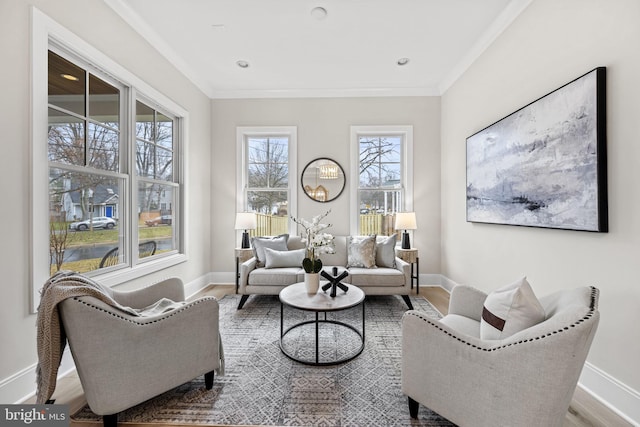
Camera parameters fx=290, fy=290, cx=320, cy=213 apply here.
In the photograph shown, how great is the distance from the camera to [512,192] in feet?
8.32

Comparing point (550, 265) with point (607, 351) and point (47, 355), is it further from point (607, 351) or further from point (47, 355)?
point (47, 355)

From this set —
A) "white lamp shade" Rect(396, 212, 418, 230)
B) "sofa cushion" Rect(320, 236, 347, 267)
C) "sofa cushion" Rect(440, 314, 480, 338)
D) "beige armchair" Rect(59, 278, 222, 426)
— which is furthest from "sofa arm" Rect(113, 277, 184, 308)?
"white lamp shade" Rect(396, 212, 418, 230)

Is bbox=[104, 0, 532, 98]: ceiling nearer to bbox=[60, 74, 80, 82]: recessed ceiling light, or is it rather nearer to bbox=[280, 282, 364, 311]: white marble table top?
bbox=[60, 74, 80, 82]: recessed ceiling light

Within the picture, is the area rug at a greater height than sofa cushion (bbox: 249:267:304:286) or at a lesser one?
lesser

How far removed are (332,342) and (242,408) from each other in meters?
0.98

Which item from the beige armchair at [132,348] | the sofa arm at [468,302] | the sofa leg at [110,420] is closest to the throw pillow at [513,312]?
the sofa arm at [468,302]

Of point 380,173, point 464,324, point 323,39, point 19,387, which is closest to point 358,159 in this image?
point 380,173

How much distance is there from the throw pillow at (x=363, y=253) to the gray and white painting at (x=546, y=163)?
1.31 meters

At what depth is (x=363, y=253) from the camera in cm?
366

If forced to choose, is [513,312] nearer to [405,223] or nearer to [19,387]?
[405,223]

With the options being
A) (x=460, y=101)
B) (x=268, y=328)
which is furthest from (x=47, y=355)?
(x=460, y=101)

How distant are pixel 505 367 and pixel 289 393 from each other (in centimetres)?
126

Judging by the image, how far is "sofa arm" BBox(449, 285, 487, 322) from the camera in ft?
6.59

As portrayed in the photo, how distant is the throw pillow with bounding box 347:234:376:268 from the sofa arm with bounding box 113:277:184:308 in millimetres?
2078
